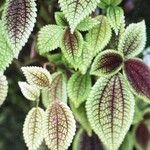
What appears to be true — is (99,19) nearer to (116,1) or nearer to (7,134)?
(116,1)

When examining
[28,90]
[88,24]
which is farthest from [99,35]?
[28,90]

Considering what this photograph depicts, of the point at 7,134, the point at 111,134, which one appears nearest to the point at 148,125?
the point at 111,134

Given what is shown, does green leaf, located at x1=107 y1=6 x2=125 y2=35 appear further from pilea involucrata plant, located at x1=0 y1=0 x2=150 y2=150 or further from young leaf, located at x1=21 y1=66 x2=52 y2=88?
young leaf, located at x1=21 y1=66 x2=52 y2=88

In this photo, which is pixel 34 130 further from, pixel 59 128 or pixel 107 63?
pixel 107 63

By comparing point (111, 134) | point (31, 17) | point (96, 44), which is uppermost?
point (31, 17)

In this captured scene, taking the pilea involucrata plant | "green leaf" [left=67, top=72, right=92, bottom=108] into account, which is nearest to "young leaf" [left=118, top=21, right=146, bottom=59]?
the pilea involucrata plant
